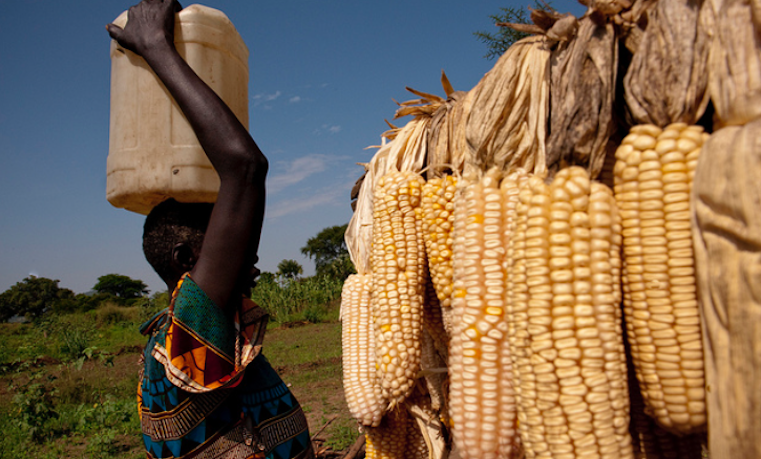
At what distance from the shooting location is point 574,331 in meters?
1.14

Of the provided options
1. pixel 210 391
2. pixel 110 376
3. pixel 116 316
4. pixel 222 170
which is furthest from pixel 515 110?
pixel 116 316

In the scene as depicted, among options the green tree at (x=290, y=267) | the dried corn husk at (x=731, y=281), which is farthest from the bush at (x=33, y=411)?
the green tree at (x=290, y=267)

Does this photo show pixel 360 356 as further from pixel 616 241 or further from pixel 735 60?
pixel 735 60

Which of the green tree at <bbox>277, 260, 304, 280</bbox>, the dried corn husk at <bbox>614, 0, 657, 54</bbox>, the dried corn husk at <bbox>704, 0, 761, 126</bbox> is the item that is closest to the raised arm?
the dried corn husk at <bbox>614, 0, 657, 54</bbox>

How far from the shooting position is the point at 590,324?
112 cm

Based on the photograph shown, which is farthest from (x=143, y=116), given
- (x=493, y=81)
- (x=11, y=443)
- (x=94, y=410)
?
(x=11, y=443)

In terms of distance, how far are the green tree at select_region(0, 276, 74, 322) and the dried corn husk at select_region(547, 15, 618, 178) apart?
44163 millimetres

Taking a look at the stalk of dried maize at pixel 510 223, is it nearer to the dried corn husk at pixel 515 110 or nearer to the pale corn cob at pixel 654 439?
the dried corn husk at pixel 515 110

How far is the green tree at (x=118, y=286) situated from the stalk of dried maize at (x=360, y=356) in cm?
5170

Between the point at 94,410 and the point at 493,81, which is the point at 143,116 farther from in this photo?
the point at 94,410

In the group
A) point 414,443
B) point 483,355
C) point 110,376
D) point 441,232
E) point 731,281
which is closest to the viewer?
point 731,281

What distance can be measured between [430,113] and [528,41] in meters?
0.95

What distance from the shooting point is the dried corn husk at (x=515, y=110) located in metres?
1.64

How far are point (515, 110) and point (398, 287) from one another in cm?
92
